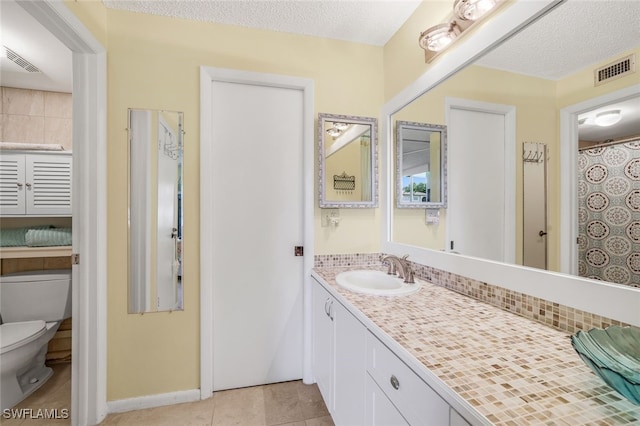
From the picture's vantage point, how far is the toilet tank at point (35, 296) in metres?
1.99

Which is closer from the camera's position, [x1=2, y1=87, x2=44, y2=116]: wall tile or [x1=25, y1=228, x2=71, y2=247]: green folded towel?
[x1=25, y1=228, x2=71, y2=247]: green folded towel

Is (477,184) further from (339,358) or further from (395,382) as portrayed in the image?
(339,358)

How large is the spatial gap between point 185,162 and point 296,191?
76cm

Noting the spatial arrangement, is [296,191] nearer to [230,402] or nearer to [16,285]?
[230,402]

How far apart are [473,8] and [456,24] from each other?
0.43 feet

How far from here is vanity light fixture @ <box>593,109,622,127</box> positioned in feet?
2.71

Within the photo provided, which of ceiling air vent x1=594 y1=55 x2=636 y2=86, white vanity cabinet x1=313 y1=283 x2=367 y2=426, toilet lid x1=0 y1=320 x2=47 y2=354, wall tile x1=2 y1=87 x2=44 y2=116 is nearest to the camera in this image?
ceiling air vent x1=594 y1=55 x2=636 y2=86

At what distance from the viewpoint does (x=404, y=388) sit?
79 centimetres

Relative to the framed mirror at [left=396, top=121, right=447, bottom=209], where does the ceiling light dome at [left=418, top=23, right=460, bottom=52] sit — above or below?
above

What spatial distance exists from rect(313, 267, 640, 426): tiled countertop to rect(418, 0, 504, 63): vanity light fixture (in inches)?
50.2

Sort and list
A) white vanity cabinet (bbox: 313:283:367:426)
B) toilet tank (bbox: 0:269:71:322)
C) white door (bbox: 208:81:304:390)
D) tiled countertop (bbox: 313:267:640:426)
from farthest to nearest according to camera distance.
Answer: toilet tank (bbox: 0:269:71:322) → white door (bbox: 208:81:304:390) → white vanity cabinet (bbox: 313:283:367:426) → tiled countertop (bbox: 313:267:640:426)

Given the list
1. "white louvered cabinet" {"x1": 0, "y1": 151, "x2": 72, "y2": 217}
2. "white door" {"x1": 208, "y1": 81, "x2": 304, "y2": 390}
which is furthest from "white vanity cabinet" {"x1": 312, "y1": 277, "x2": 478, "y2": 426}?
"white louvered cabinet" {"x1": 0, "y1": 151, "x2": 72, "y2": 217}

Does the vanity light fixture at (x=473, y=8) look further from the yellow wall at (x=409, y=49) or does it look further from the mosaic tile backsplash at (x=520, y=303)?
the mosaic tile backsplash at (x=520, y=303)

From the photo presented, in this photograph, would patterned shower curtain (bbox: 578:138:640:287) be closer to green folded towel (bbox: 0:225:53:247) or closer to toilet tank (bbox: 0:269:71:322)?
toilet tank (bbox: 0:269:71:322)
